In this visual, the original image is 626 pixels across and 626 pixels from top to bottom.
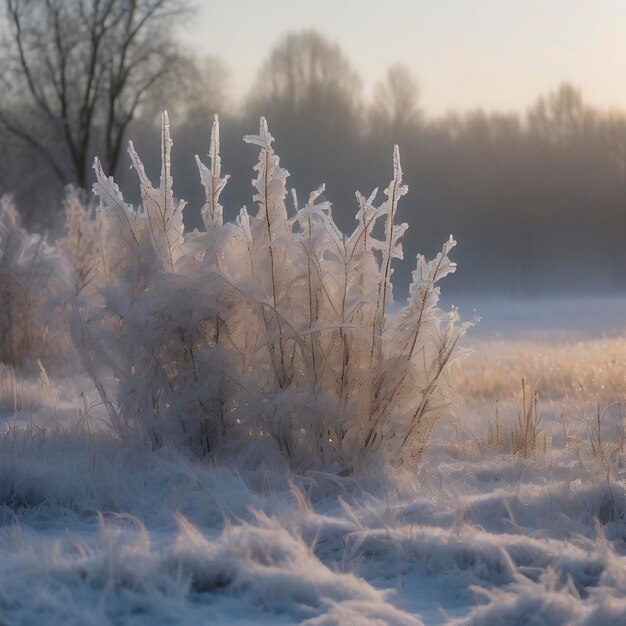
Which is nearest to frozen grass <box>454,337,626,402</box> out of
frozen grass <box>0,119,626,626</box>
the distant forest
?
frozen grass <box>0,119,626,626</box>

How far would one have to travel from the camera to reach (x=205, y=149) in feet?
104

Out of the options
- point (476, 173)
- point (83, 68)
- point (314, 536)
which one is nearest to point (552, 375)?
point (314, 536)

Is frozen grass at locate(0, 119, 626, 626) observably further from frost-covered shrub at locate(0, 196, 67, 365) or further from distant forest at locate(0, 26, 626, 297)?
distant forest at locate(0, 26, 626, 297)

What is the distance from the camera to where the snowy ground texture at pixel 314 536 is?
7.67ft

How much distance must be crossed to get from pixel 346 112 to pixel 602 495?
34.0 metres

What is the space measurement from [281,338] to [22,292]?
5.04 metres

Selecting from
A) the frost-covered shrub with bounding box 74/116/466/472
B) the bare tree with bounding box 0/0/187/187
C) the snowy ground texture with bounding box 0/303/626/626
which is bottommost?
the snowy ground texture with bounding box 0/303/626/626

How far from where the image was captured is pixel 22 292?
8352 mm

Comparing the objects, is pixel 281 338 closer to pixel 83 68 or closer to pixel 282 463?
pixel 282 463

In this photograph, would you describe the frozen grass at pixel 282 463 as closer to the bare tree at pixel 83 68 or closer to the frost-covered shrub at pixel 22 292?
the frost-covered shrub at pixel 22 292

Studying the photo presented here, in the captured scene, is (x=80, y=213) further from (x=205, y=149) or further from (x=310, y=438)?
(x=205, y=149)

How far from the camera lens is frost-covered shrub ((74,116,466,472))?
3.98 meters

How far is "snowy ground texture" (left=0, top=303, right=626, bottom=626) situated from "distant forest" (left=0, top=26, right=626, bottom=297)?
30007 mm

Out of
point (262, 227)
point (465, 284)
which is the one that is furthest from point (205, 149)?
point (262, 227)
